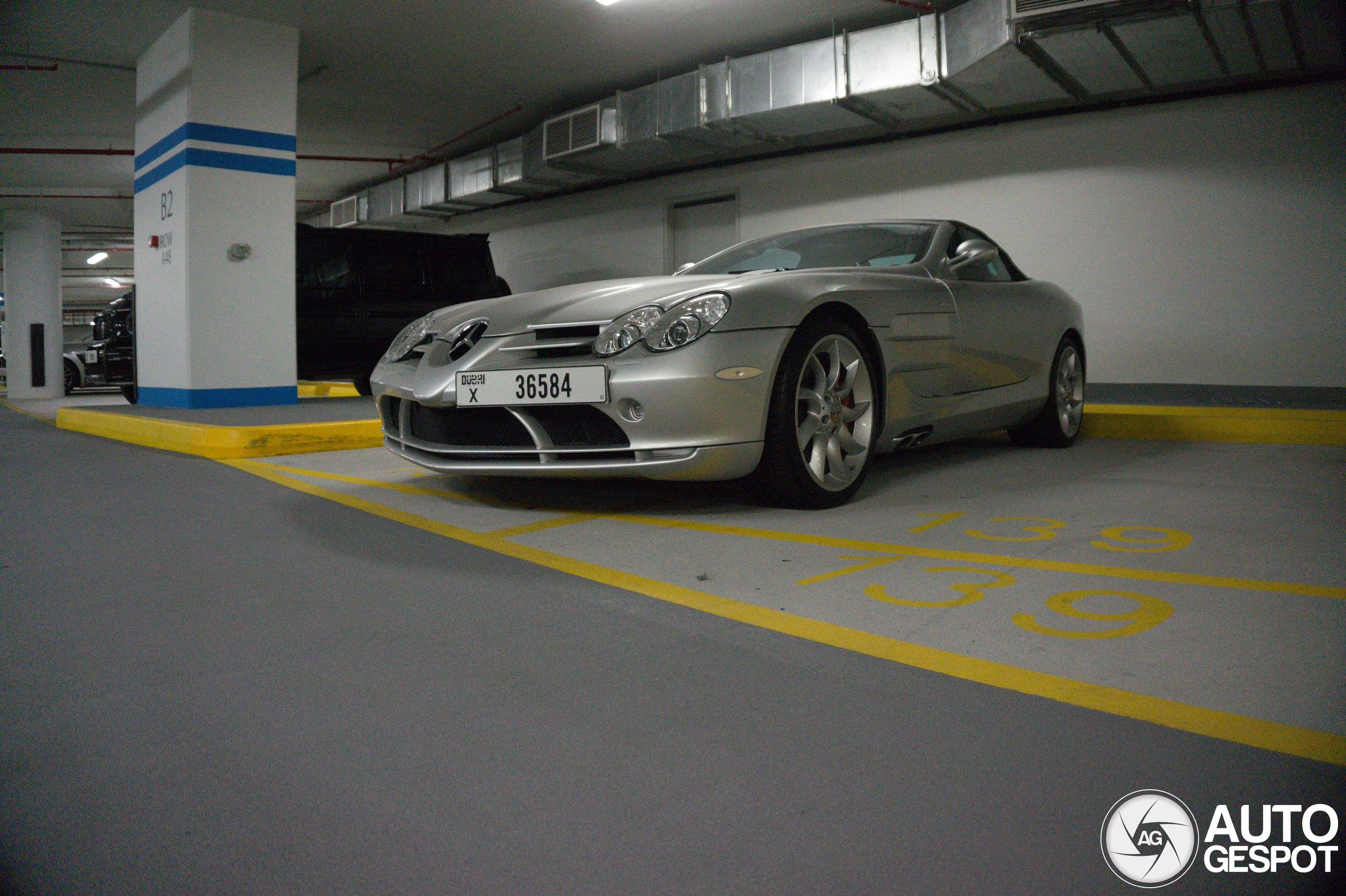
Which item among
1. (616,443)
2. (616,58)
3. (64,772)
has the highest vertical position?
(616,58)

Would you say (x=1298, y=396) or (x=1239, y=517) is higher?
(x=1298, y=396)

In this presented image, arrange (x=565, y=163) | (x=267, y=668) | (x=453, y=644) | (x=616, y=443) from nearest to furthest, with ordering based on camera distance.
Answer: (x=267, y=668) → (x=453, y=644) → (x=616, y=443) → (x=565, y=163)

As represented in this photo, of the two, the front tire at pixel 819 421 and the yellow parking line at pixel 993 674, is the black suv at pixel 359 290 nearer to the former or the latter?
the front tire at pixel 819 421

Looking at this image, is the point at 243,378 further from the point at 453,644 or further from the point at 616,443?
the point at 453,644

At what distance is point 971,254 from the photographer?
3854mm

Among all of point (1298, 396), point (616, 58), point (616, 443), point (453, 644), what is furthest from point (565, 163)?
point (453, 644)

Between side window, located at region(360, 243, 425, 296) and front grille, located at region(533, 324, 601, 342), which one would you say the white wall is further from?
front grille, located at region(533, 324, 601, 342)

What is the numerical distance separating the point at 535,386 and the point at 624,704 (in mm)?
1578

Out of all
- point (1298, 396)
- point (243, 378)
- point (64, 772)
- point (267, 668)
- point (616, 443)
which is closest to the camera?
point (64, 772)

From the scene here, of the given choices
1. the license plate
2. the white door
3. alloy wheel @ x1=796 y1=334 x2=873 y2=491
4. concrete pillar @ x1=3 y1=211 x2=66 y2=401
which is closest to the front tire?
alloy wheel @ x1=796 y1=334 x2=873 y2=491

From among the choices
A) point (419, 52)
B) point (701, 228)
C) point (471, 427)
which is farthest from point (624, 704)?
point (701, 228)

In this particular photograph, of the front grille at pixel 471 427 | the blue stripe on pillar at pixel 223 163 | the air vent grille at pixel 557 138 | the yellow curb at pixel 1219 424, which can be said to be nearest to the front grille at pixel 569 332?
the front grille at pixel 471 427

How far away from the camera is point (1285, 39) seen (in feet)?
22.5

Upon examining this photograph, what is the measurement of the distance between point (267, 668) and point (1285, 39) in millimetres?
8474
